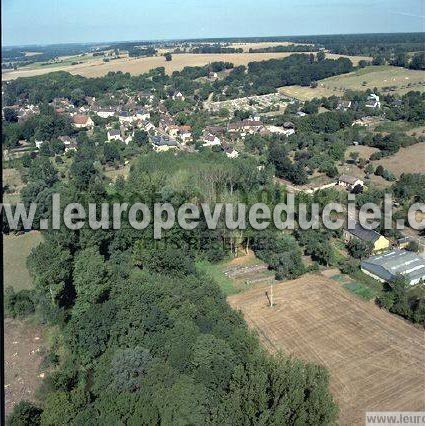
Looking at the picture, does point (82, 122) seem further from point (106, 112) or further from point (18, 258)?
point (18, 258)

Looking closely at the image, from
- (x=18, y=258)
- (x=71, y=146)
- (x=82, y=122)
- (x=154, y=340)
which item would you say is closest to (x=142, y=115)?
Result: (x=82, y=122)

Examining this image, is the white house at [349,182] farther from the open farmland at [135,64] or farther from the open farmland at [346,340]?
the open farmland at [135,64]

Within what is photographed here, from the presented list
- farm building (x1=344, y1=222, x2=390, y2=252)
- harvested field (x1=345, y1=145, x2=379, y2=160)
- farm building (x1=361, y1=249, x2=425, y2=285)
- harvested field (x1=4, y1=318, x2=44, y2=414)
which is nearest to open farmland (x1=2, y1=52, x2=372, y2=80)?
harvested field (x1=345, y1=145, x2=379, y2=160)

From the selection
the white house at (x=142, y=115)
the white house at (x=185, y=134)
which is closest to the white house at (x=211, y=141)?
the white house at (x=185, y=134)

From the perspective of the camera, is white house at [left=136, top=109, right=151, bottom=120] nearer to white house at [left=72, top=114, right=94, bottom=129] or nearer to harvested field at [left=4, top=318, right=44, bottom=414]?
white house at [left=72, top=114, right=94, bottom=129]

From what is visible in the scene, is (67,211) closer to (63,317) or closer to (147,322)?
(63,317)

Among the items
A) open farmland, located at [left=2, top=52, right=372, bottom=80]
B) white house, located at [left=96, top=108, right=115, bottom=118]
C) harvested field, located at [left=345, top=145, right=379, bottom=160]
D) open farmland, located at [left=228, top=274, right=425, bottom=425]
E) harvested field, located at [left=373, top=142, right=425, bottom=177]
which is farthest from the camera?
open farmland, located at [left=2, top=52, right=372, bottom=80]
